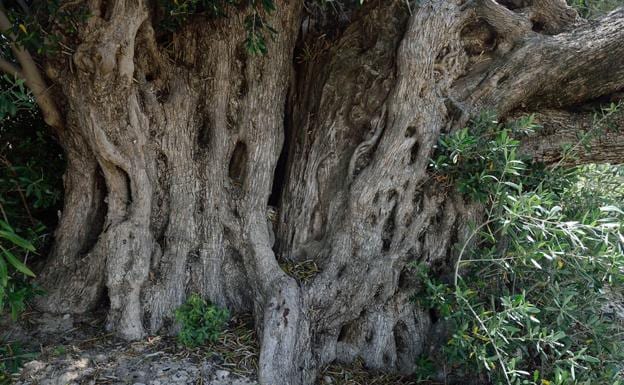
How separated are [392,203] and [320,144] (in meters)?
0.70

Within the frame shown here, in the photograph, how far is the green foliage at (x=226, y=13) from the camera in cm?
315

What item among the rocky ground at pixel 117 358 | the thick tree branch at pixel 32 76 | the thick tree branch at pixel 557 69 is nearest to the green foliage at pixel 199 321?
the rocky ground at pixel 117 358

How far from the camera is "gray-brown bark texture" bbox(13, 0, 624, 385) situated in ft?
11.0

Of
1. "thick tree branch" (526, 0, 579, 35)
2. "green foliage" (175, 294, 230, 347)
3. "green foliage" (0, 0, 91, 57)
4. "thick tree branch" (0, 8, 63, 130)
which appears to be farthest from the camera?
"thick tree branch" (526, 0, 579, 35)

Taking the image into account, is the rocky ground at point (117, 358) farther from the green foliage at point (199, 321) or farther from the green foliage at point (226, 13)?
the green foliage at point (226, 13)

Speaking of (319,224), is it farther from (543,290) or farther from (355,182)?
(543,290)

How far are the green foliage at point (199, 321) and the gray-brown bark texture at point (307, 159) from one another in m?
0.16

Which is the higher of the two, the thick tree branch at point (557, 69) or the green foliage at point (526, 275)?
the thick tree branch at point (557, 69)

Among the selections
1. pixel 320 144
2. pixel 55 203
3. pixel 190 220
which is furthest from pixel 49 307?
pixel 320 144

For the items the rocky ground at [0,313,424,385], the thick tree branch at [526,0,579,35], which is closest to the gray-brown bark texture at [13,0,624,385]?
the thick tree branch at [526,0,579,35]

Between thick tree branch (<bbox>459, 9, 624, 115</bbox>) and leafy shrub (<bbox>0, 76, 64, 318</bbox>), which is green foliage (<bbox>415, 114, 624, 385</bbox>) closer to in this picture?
thick tree branch (<bbox>459, 9, 624, 115</bbox>)

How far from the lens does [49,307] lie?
3434 millimetres

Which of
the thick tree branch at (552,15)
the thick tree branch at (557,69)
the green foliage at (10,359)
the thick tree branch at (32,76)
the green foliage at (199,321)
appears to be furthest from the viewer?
the thick tree branch at (552,15)

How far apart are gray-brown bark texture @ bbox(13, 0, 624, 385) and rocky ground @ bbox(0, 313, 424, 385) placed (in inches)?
4.9
